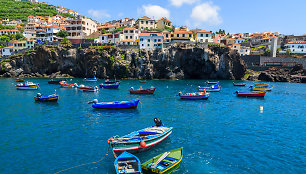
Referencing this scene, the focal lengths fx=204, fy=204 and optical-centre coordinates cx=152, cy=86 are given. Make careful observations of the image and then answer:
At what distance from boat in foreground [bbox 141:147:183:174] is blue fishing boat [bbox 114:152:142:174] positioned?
0.60 meters

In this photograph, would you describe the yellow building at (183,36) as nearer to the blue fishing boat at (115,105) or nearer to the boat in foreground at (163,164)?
the blue fishing boat at (115,105)

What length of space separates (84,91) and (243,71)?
241ft

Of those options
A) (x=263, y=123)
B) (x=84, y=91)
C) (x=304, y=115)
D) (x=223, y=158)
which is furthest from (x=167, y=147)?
(x=84, y=91)

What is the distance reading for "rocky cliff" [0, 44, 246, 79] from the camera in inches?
3561

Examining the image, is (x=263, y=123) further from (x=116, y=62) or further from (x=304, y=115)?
(x=116, y=62)

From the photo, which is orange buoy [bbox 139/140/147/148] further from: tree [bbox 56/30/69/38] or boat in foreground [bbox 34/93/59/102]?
tree [bbox 56/30/69/38]

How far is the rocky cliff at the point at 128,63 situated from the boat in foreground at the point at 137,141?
69339 millimetres

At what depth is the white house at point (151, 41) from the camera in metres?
93.3

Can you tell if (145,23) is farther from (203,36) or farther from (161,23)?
(203,36)

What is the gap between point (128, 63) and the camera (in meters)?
90.9

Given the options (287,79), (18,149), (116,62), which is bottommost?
(18,149)

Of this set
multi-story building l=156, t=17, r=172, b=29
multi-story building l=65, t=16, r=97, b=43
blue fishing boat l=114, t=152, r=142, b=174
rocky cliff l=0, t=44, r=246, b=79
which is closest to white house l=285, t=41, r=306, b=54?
rocky cliff l=0, t=44, r=246, b=79

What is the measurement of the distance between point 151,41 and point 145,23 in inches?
1532

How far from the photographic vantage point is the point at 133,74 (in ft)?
302
